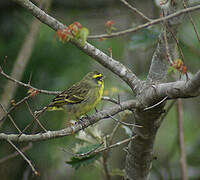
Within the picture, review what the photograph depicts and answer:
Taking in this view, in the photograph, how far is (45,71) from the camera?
4.40 metres

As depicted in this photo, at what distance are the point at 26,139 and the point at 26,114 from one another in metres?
1.88

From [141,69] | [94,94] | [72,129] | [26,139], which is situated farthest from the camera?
[141,69]

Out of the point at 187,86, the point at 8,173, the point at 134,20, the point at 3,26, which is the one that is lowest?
the point at 8,173

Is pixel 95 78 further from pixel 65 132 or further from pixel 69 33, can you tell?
pixel 69 33

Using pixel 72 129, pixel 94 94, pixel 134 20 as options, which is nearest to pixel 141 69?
pixel 134 20

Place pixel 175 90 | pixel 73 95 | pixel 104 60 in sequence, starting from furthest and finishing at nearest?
1. pixel 73 95
2. pixel 104 60
3. pixel 175 90

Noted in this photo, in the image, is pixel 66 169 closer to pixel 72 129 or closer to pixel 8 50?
pixel 8 50

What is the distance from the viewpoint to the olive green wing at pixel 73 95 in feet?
11.9

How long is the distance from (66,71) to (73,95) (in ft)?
2.45

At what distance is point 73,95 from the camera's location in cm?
390

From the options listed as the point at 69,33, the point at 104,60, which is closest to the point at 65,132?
the point at 104,60

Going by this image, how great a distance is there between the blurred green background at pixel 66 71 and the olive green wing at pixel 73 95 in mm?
261

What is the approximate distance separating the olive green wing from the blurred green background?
10.3 inches

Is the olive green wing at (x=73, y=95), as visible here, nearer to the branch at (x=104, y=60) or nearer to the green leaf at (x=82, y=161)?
the green leaf at (x=82, y=161)
